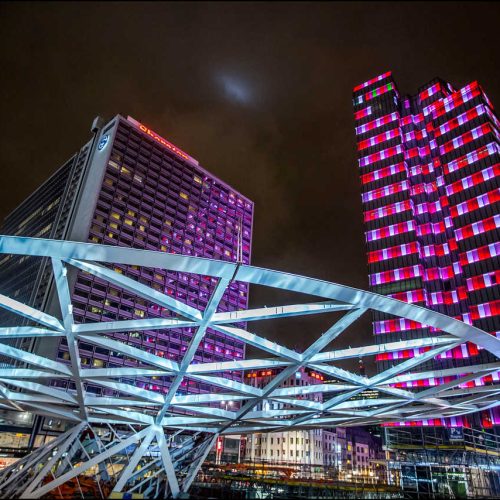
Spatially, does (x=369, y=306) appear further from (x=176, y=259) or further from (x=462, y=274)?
(x=462, y=274)

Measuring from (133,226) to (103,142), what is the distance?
93.2ft

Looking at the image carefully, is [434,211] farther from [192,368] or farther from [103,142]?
[103,142]

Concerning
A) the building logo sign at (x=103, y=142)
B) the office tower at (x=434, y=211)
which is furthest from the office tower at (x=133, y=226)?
the office tower at (x=434, y=211)

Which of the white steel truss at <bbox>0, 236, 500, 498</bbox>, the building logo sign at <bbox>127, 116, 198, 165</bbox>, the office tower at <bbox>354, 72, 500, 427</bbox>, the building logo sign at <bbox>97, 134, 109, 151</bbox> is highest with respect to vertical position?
the building logo sign at <bbox>127, 116, 198, 165</bbox>

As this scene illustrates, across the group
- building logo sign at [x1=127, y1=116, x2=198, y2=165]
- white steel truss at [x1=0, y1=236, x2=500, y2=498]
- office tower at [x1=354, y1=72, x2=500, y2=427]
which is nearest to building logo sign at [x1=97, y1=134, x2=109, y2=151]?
building logo sign at [x1=127, y1=116, x2=198, y2=165]

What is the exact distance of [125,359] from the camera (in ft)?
320

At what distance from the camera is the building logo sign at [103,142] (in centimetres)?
11719

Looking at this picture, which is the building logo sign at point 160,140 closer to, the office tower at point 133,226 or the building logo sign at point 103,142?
the office tower at point 133,226

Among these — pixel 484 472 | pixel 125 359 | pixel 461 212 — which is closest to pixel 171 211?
pixel 125 359

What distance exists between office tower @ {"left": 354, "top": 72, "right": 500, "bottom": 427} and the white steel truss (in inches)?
2187

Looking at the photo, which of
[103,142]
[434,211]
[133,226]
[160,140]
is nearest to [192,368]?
[434,211]

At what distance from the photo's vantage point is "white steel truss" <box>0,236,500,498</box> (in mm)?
14680

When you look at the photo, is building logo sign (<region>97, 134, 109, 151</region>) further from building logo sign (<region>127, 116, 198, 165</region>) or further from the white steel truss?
the white steel truss

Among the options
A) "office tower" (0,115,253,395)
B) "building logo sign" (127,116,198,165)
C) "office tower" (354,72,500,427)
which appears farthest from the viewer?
"building logo sign" (127,116,198,165)
